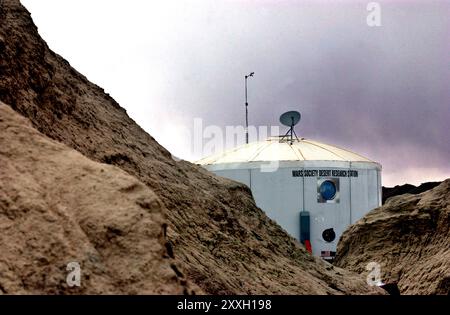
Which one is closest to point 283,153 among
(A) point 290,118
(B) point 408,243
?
(A) point 290,118

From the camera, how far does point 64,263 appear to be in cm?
435

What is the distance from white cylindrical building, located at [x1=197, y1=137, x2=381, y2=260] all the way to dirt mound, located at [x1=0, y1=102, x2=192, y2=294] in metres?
31.3

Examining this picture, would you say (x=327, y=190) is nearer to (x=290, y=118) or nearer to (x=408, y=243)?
(x=290, y=118)

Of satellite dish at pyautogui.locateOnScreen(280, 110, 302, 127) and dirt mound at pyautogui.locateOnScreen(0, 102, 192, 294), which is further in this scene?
satellite dish at pyautogui.locateOnScreen(280, 110, 302, 127)

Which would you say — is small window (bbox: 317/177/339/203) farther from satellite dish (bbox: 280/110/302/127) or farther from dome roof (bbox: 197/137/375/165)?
satellite dish (bbox: 280/110/302/127)

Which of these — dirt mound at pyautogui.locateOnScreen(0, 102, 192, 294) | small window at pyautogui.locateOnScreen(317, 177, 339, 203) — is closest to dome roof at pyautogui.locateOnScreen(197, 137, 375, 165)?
small window at pyautogui.locateOnScreen(317, 177, 339, 203)

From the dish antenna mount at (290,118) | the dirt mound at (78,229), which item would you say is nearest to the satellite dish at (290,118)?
the dish antenna mount at (290,118)

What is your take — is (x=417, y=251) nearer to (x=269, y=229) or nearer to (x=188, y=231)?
(x=269, y=229)

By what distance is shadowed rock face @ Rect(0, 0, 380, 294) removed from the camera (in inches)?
266

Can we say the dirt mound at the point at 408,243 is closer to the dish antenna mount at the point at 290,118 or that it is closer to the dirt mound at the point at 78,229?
the dirt mound at the point at 78,229

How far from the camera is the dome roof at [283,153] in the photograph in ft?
125

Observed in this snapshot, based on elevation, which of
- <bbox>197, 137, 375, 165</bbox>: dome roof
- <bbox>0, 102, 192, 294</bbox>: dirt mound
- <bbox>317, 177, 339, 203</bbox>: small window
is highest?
<bbox>197, 137, 375, 165</bbox>: dome roof

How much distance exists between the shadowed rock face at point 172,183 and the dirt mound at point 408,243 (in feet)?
8.10

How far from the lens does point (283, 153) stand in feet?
127
